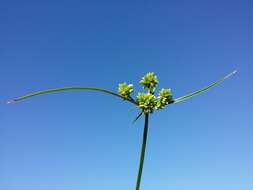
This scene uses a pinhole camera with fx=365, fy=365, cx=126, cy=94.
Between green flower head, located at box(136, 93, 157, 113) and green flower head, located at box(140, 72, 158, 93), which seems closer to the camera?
green flower head, located at box(136, 93, 157, 113)

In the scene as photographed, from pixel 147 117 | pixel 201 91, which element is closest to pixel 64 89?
pixel 147 117

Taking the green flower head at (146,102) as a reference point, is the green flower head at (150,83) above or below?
above

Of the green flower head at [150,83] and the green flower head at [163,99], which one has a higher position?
the green flower head at [150,83]

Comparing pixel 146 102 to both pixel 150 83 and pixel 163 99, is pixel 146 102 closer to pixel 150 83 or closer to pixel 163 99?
pixel 163 99

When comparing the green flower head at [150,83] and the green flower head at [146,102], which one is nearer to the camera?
the green flower head at [146,102]

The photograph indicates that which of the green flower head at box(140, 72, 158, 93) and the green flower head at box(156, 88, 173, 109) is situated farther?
the green flower head at box(140, 72, 158, 93)

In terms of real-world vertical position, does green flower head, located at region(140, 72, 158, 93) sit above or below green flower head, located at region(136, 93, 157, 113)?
above
